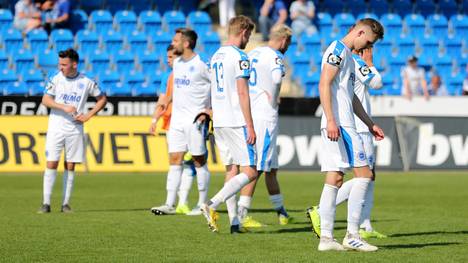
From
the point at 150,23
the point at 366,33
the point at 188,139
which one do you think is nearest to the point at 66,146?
the point at 188,139

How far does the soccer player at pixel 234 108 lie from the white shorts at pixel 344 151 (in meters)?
1.36

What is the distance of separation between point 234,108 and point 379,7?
20950 millimetres

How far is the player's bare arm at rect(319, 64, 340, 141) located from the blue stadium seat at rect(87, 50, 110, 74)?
57.7 feet

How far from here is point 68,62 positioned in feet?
46.6

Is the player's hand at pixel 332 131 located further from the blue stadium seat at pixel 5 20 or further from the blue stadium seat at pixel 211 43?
the blue stadium seat at pixel 5 20

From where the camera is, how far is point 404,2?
104 ft

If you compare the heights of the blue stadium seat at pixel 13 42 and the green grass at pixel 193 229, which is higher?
the blue stadium seat at pixel 13 42

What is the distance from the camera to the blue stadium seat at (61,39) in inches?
1060

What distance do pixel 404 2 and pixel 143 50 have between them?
8.64 metres

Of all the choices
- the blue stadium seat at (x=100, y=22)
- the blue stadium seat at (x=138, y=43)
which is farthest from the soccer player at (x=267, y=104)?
the blue stadium seat at (x=100, y=22)

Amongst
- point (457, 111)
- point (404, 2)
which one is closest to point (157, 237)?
point (457, 111)

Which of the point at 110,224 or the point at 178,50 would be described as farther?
the point at 178,50

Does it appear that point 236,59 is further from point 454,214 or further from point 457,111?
point 457,111

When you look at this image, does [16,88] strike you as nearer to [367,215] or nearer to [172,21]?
[172,21]
